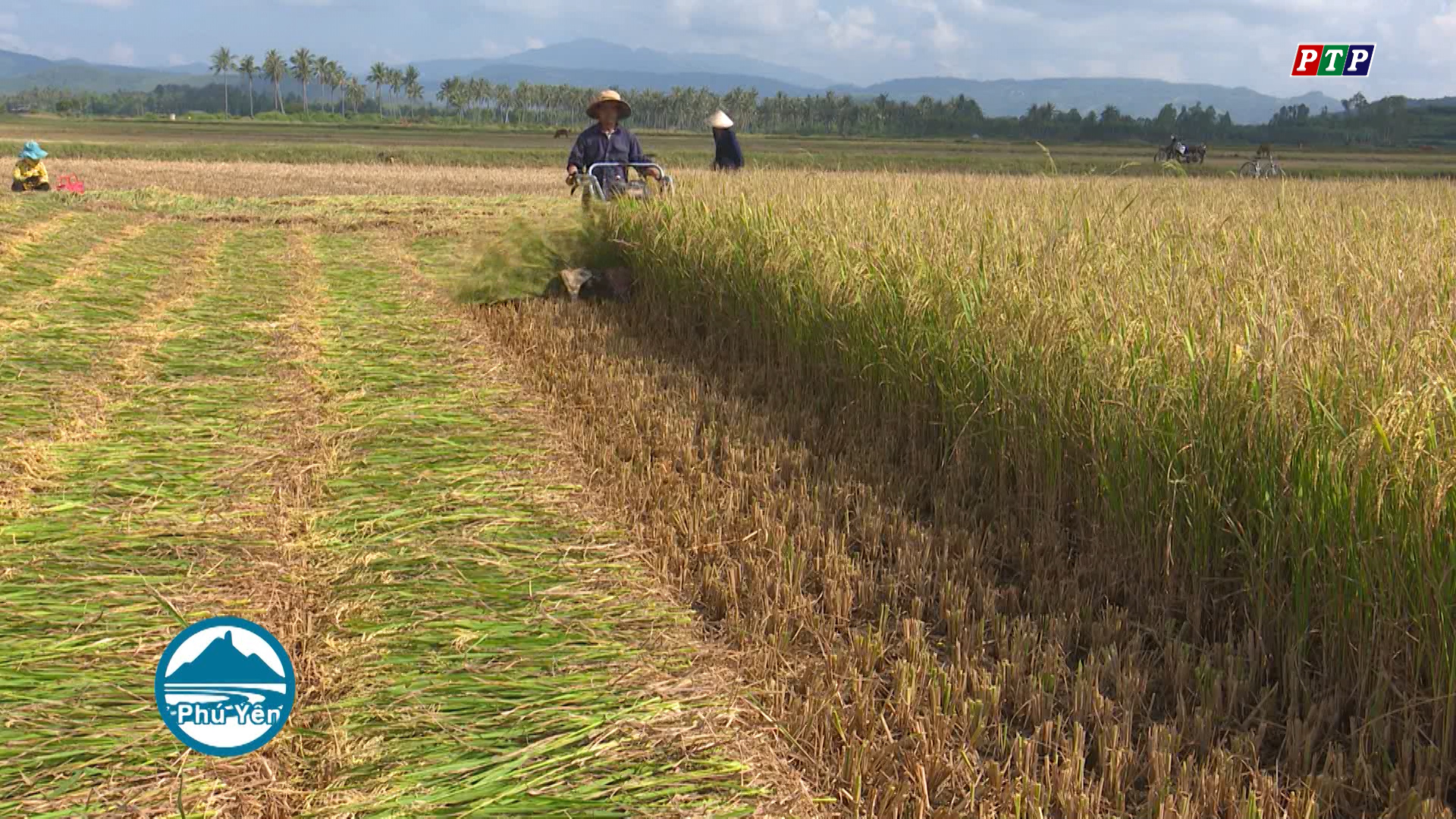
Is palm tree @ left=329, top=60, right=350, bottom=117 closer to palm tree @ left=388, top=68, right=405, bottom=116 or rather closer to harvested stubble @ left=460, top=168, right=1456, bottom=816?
palm tree @ left=388, top=68, right=405, bottom=116

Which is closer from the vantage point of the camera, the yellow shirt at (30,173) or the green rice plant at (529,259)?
the green rice plant at (529,259)

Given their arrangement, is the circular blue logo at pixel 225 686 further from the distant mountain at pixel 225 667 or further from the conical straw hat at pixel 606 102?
the conical straw hat at pixel 606 102

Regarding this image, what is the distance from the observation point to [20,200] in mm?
13586

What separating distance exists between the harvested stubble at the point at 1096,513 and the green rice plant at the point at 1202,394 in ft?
0.04

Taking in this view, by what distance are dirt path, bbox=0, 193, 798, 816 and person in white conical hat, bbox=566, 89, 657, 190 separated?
3768mm

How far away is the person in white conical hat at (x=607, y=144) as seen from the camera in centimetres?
916

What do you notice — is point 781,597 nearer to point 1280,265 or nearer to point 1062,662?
point 1062,662

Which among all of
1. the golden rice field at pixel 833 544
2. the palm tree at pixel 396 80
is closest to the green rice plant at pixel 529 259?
the golden rice field at pixel 833 544

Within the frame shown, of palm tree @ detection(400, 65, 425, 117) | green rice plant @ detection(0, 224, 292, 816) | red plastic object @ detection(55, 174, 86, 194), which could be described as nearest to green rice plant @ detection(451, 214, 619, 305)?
green rice plant @ detection(0, 224, 292, 816)

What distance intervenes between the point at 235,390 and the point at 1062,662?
4.40 metres

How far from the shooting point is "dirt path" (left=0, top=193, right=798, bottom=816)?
221cm

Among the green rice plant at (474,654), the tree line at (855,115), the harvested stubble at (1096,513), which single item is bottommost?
the green rice plant at (474,654)

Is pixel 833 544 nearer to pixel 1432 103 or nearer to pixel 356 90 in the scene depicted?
pixel 1432 103

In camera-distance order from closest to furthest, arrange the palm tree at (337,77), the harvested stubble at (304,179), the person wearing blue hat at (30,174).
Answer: the person wearing blue hat at (30,174), the harvested stubble at (304,179), the palm tree at (337,77)
